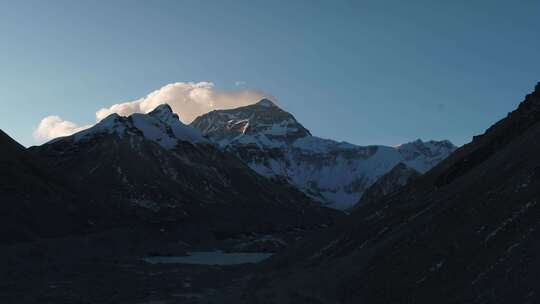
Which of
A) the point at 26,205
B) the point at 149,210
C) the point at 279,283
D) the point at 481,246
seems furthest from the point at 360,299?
the point at 149,210

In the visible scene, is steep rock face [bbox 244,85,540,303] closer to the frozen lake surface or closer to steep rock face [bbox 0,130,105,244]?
the frozen lake surface

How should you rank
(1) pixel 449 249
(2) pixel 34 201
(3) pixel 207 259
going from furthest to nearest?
1. (2) pixel 34 201
2. (3) pixel 207 259
3. (1) pixel 449 249

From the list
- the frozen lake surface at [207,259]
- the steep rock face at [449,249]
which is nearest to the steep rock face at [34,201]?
the frozen lake surface at [207,259]

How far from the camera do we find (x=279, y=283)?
60156mm

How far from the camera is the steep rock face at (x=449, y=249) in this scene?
30.9m

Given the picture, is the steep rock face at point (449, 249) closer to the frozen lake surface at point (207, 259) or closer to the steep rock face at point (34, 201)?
the frozen lake surface at point (207, 259)

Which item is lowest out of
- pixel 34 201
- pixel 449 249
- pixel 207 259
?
pixel 449 249

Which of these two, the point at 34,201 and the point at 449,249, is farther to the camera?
the point at 34,201

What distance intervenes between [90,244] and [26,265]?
1384 inches

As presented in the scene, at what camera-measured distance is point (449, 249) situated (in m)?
37.8

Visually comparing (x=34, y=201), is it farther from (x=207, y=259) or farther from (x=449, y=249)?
(x=449, y=249)

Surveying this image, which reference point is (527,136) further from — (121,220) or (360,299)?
(121,220)

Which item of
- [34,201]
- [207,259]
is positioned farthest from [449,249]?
[34,201]

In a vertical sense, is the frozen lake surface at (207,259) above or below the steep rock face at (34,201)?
below
